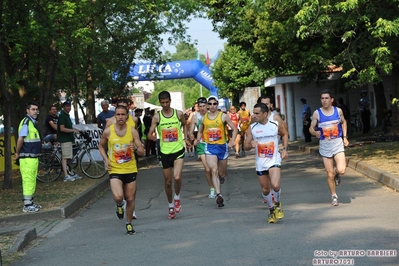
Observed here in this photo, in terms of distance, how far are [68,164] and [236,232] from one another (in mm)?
9856

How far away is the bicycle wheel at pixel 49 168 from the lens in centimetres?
1888

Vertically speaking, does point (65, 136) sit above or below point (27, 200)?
above

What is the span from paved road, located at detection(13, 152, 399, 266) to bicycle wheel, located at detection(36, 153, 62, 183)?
11.6 ft

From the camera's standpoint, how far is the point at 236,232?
32.8 ft

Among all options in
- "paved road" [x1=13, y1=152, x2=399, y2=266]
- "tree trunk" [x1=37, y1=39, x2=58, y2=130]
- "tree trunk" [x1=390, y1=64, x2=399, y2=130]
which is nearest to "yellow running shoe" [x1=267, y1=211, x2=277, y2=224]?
"paved road" [x1=13, y1=152, x2=399, y2=266]

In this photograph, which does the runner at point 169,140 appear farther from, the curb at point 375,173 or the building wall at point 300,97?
the building wall at point 300,97

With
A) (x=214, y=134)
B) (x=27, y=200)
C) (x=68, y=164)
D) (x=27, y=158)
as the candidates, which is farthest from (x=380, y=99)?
(x=27, y=200)

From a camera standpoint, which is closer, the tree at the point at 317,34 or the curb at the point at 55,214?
the curb at the point at 55,214

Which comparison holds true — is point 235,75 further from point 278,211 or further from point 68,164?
point 278,211

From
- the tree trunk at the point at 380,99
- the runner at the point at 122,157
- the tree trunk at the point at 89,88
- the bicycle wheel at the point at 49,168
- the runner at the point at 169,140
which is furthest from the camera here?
the tree trunk at the point at 380,99

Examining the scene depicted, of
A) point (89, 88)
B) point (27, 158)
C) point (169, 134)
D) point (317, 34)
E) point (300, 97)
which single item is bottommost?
point (27, 158)

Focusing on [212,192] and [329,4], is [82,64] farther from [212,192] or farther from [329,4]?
[212,192]

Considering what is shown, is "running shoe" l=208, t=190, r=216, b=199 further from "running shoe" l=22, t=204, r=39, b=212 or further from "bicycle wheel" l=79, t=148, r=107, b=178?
"bicycle wheel" l=79, t=148, r=107, b=178

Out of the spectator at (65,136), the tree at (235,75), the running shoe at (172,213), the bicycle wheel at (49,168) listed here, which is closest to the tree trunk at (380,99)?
the spectator at (65,136)
